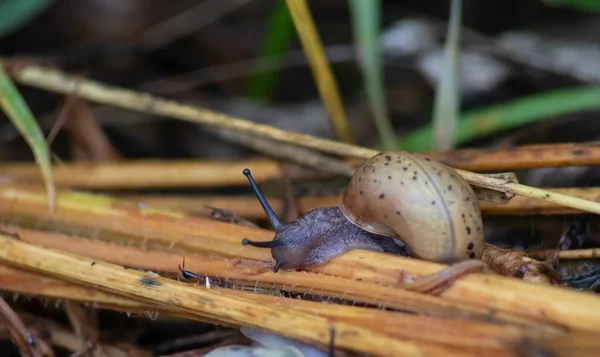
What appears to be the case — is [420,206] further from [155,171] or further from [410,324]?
[155,171]

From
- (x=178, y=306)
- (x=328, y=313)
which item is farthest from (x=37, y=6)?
(x=328, y=313)

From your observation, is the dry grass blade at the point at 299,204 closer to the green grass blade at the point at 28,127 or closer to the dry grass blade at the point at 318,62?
the green grass blade at the point at 28,127

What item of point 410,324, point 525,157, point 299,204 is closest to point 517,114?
point 525,157

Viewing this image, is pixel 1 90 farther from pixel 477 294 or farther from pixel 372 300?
pixel 477 294

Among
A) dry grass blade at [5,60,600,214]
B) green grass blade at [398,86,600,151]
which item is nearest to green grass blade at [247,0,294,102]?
dry grass blade at [5,60,600,214]

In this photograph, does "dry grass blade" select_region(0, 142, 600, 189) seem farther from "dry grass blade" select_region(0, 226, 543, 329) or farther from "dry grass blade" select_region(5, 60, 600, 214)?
"dry grass blade" select_region(0, 226, 543, 329)

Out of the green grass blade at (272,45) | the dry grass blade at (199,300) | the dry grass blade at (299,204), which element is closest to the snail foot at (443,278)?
the dry grass blade at (199,300)

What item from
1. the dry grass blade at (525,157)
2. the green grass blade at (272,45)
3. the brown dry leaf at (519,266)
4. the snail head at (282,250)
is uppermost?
the green grass blade at (272,45)
